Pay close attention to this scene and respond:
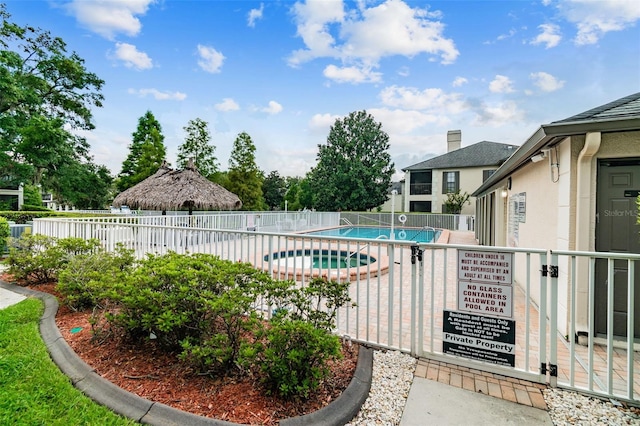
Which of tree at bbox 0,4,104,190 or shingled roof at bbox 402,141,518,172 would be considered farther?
shingled roof at bbox 402,141,518,172

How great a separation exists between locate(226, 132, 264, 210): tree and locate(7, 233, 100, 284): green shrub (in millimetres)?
21560

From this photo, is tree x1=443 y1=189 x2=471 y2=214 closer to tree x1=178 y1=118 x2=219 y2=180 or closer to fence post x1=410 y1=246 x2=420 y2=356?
tree x1=178 y1=118 x2=219 y2=180

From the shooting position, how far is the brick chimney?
30108 mm

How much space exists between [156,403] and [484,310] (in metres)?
2.93

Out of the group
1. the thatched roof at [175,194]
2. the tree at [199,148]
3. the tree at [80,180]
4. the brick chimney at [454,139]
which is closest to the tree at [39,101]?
the tree at [80,180]

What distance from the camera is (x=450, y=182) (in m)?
26.5

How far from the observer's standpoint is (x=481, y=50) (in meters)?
11.2

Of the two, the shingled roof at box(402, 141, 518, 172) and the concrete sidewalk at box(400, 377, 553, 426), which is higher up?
the shingled roof at box(402, 141, 518, 172)

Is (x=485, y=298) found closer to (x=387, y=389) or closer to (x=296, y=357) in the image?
(x=387, y=389)

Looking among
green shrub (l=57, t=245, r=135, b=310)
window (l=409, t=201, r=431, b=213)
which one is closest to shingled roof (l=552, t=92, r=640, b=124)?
green shrub (l=57, t=245, r=135, b=310)

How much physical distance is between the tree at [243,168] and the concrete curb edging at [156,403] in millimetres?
24883

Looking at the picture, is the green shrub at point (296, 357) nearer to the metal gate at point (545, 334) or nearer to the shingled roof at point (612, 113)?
the metal gate at point (545, 334)

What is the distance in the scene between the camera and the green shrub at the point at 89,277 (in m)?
3.65
